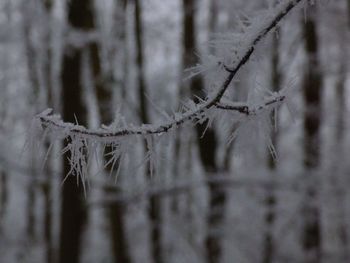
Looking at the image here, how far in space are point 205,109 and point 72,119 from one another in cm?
349

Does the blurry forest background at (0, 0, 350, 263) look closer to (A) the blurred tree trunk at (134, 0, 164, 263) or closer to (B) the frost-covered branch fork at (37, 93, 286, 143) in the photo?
(A) the blurred tree trunk at (134, 0, 164, 263)

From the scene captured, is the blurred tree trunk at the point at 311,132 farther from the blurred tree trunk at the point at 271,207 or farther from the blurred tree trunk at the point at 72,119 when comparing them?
the blurred tree trunk at the point at 72,119

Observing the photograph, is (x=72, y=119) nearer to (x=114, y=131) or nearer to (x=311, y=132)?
(x=114, y=131)

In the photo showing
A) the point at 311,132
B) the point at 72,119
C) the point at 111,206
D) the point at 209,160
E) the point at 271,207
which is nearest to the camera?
the point at 72,119

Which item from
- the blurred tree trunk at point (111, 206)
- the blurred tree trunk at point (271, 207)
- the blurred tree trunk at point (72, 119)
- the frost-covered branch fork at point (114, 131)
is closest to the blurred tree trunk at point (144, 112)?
the blurred tree trunk at point (111, 206)

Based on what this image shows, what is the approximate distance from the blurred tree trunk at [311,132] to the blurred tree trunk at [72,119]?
3.01 metres

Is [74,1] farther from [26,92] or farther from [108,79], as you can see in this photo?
[26,92]

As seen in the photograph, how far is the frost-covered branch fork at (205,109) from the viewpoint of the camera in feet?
3.40

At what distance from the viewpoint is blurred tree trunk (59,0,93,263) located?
4410 millimetres

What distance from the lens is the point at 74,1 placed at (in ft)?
14.9

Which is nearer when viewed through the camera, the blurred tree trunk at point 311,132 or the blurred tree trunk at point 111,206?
the blurred tree trunk at point 111,206

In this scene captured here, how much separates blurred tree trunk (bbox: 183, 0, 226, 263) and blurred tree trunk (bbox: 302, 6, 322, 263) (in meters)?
1.15

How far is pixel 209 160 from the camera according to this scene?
5633 mm

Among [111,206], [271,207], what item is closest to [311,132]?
[271,207]
